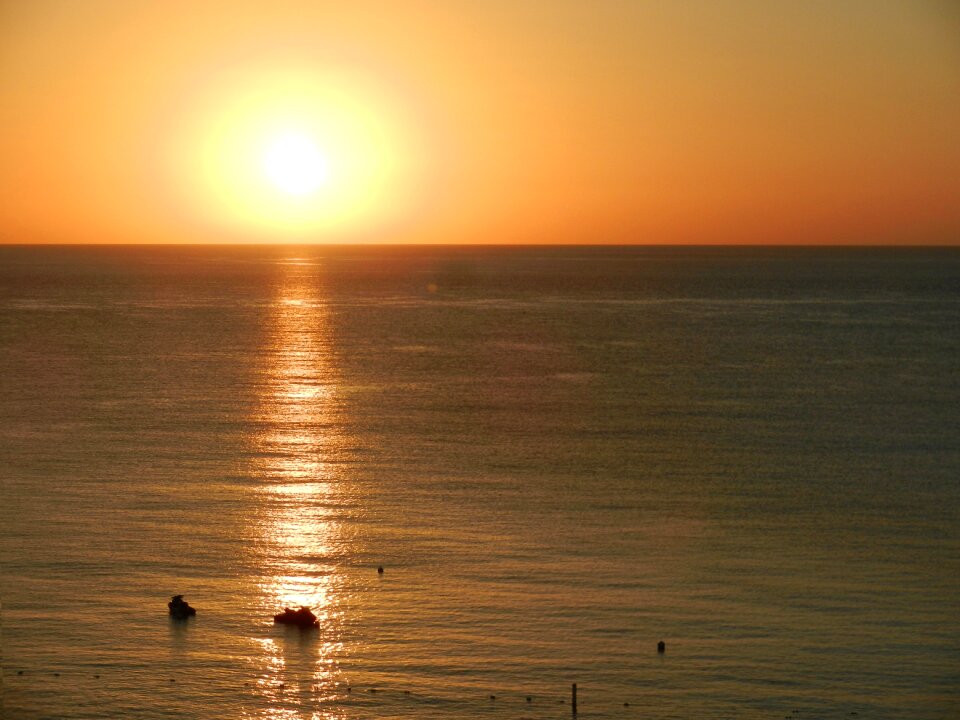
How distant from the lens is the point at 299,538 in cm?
5084

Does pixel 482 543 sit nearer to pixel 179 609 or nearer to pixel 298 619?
pixel 298 619

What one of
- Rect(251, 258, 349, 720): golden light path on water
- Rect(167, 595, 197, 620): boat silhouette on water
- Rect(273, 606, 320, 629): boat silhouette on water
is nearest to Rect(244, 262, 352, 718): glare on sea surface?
Rect(251, 258, 349, 720): golden light path on water

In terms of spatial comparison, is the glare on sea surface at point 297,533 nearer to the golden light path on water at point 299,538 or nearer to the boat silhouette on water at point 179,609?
the golden light path on water at point 299,538

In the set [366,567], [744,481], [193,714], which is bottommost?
[193,714]

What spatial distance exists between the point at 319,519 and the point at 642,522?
14978 millimetres

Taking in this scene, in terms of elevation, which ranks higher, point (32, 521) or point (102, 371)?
point (102, 371)

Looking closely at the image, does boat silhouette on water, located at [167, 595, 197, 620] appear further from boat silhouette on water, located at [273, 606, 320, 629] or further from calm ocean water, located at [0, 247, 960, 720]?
boat silhouette on water, located at [273, 606, 320, 629]

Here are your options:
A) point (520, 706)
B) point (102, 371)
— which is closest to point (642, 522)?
point (520, 706)

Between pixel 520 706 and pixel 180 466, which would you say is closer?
pixel 520 706

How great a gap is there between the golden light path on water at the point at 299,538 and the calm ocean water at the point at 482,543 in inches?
6.3

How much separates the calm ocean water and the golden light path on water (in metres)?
0.16

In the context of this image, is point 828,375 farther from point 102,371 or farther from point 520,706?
point 520,706

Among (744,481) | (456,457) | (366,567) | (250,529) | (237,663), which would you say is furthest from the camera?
(456,457)

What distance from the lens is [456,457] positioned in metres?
68.7
